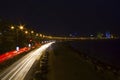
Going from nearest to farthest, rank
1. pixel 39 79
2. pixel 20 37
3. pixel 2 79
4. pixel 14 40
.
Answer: pixel 39 79
pixel 2 79
pixel 14 40
pixel 20 37

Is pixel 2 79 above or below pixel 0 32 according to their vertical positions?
below

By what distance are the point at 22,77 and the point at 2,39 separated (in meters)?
45.9

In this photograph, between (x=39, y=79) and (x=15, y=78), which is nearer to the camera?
(x=39, y=79)

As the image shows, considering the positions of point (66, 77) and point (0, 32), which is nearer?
point (66, 77)

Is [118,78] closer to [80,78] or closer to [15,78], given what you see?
[80,78]

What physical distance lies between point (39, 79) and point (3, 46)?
2076 inches

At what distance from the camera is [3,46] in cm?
9056

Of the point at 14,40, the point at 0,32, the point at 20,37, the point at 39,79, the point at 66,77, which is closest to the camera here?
the point at 39,79

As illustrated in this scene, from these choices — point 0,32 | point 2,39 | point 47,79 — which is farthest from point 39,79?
point 0,32

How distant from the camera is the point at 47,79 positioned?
4469 cm

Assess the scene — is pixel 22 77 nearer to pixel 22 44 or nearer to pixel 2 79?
pixel 2 79

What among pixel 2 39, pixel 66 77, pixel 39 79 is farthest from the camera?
pixel 2 39

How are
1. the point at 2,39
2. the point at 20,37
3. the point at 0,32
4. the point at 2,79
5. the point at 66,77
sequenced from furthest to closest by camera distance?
the point at 20,37
the point at 0,32
the point at 2,39
the point at 66,77
the point at 2,79

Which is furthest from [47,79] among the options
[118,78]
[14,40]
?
[14,40]
